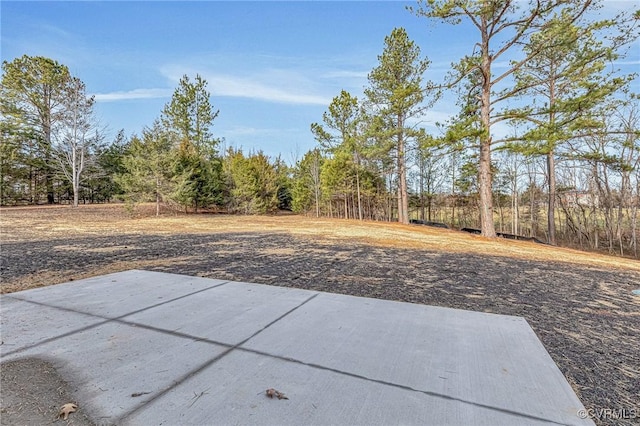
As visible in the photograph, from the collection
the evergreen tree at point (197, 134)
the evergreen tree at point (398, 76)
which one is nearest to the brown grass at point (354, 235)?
the evergreen tree at point (197, 134)

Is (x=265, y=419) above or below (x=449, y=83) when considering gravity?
below

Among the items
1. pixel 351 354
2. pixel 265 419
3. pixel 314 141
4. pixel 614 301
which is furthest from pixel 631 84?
pixel 314 141

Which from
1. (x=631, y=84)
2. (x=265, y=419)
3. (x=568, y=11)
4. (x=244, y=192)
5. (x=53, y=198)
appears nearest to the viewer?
(x=265, y=419)

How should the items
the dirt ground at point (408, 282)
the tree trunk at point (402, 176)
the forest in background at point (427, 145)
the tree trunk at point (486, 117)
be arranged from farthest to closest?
1. the tree trunk at point (402, 176)
2. the tree trunk at point (486, 117)
3. the forest in background at point (427, 145)
4. the dirt ground at point (408, 282)

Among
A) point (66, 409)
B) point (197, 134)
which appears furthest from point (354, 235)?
point (197, 134)

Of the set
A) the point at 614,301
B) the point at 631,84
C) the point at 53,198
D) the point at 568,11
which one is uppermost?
the point at 568,11

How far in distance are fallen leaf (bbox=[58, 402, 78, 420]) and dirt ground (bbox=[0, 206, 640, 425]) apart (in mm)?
27

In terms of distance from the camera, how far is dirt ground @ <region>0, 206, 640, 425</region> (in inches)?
55.5

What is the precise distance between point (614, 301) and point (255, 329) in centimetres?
372

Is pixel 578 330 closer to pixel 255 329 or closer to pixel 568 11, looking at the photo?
pixel 255 329

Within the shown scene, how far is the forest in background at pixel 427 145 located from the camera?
27.4 feet

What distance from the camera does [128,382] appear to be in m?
1.38

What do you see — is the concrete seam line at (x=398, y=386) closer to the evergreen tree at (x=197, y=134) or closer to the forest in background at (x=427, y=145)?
the forest in background at (x=427, y=145)

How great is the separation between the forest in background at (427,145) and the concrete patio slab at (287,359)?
793 centimetres
